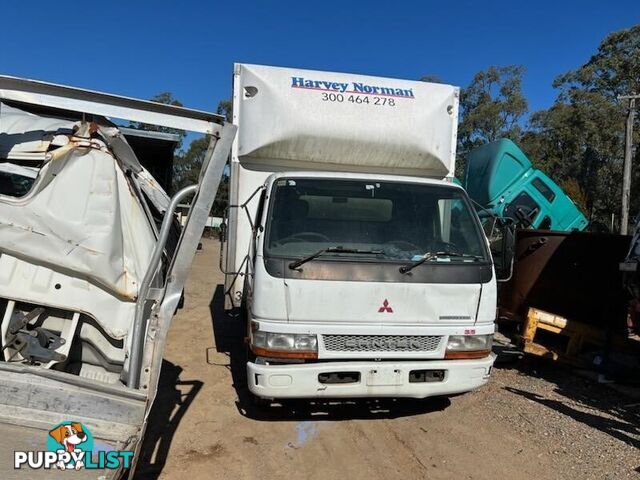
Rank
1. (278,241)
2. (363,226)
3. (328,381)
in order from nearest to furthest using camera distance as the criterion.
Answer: (328,381)
(278,241)
(363,226)

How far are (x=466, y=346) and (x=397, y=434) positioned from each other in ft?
3.16

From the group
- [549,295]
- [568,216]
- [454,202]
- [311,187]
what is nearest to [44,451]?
[311,187]

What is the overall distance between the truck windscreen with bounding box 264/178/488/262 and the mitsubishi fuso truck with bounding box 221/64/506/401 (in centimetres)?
1

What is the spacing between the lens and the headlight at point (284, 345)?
4000 millimetres

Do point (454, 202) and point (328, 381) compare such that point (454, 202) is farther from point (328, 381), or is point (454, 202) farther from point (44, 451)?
point (44, 451)

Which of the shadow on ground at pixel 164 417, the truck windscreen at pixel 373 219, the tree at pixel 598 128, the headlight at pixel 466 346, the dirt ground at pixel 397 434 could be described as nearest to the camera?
the shadow on ground at pixel 164 417

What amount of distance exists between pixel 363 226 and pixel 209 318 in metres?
5.05

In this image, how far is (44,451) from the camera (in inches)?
94.5

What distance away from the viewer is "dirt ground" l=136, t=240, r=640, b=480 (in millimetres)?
3775

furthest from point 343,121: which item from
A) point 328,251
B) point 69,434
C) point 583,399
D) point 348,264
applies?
point 69,434

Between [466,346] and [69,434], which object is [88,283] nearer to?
[69,434]

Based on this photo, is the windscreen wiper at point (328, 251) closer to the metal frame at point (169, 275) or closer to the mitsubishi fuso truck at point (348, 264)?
the mitsubishi fuso truck at point (348, 264)

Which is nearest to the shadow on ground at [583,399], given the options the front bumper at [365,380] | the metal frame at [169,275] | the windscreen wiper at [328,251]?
the front bumper at [365,380]

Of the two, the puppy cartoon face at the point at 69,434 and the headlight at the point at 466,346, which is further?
the headlight at the point at 466,346
